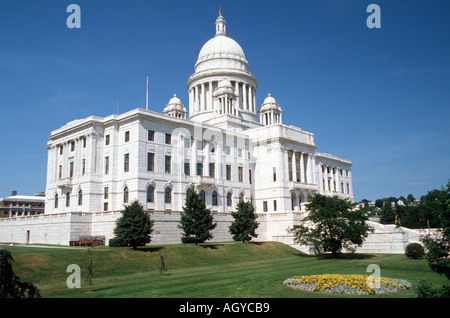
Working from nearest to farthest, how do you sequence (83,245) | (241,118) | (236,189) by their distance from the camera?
1. (83,245)
2. (236,189)
3. (241,118)

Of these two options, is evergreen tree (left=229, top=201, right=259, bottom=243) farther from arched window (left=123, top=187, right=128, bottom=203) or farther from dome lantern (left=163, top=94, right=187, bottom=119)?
dome lantern (left=163, top=94, right=187, bottom=119)

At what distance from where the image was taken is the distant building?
4363 inches

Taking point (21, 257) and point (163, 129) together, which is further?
point (163, 129)

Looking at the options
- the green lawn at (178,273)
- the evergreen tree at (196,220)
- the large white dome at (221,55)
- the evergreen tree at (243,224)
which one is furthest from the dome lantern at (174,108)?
the green lawn at (178,273)

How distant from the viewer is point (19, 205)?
115000 millimetres

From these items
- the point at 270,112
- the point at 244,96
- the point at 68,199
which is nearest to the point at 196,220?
the point at 68,199

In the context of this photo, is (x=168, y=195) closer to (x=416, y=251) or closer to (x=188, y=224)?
(x=188, y=224)

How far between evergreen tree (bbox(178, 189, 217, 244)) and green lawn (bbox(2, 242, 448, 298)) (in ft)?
4.75

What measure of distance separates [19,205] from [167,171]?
75830 mm

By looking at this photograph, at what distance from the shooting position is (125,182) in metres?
57.7

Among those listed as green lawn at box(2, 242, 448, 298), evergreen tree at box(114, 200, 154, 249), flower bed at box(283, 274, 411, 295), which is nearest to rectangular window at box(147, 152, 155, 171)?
green lawn at box(2, 242, 448, 298)
